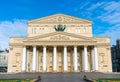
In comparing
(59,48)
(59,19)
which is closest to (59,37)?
(59,48)

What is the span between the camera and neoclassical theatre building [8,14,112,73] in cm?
5394

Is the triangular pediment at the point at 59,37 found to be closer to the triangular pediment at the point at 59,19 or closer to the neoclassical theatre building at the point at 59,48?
the neoclassical theatre building at the point at 59,48

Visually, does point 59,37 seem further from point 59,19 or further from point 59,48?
point 59,19

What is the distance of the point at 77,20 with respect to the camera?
60312 mm

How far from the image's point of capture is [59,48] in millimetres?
58281

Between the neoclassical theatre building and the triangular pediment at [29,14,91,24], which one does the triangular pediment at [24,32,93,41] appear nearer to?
the neoclassical theatre building

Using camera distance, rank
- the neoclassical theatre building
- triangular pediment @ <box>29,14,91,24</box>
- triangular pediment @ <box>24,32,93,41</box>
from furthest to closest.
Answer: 1. triangular pediment @ <box>29,14,91,24</box>
2. triangular pediment @ <box>24,32,93,41</box>
3. the neoclassical theatre building

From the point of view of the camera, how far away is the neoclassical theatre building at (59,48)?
5394 cm

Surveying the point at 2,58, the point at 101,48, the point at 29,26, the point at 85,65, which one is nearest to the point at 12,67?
the point at 29,26

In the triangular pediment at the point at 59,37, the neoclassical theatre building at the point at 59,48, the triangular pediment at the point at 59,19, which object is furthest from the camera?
the triangular pediment at the point at 59,19

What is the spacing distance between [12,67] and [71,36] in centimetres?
2068

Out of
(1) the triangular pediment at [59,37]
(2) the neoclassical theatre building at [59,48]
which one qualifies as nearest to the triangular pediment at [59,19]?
(2) the neoclassical theatre building at [59,48]

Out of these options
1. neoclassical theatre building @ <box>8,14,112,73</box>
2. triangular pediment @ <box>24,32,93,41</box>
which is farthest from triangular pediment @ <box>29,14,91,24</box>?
triangular pediment @ <box>24,32,93,41</box>

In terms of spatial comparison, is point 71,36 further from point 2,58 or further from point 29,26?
point 2,58
